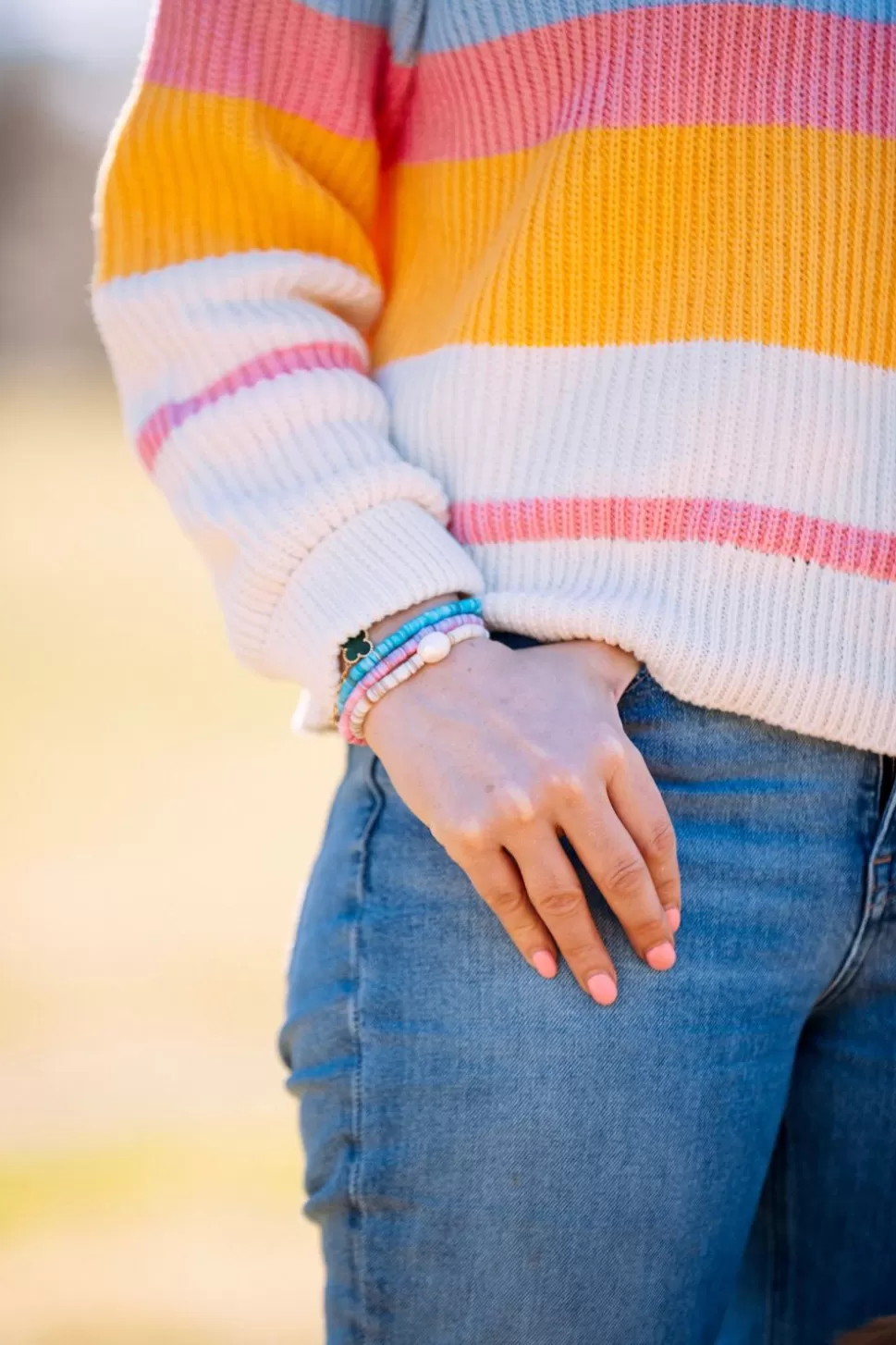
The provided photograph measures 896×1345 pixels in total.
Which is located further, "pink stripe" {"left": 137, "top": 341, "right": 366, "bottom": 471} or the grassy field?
the grassy field

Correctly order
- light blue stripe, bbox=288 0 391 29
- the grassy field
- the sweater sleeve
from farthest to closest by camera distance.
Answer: the grassy field < light blue stripe, bbox=288 0 391 29 < the sweater sleeve

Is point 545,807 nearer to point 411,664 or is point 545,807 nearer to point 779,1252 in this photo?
point 411,664

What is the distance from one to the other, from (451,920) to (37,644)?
534cm

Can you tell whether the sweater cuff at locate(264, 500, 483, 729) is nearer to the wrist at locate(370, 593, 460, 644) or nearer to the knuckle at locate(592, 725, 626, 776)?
the wrist at locate(370, 593, 460, 644)

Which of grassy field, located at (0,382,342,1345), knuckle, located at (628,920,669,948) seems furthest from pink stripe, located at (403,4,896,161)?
grassy field, located at (0,382,342,1345)

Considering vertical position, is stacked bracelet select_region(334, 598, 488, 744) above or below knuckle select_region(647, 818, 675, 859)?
above

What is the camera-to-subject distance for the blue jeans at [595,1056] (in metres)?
0.93

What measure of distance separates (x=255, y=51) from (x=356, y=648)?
54 cm

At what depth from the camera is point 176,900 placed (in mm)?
3748

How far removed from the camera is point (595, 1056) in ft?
3.09

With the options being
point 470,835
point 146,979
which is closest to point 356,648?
point 470,835

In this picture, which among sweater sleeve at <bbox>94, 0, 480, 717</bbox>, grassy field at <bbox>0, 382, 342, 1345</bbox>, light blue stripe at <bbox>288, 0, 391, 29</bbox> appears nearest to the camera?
sweater sleeve at <bbox>94, 0, 480, 717</bbox>

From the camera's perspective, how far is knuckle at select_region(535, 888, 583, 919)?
3.09 ft

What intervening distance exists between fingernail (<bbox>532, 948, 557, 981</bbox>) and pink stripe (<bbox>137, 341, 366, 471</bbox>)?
508 mm
